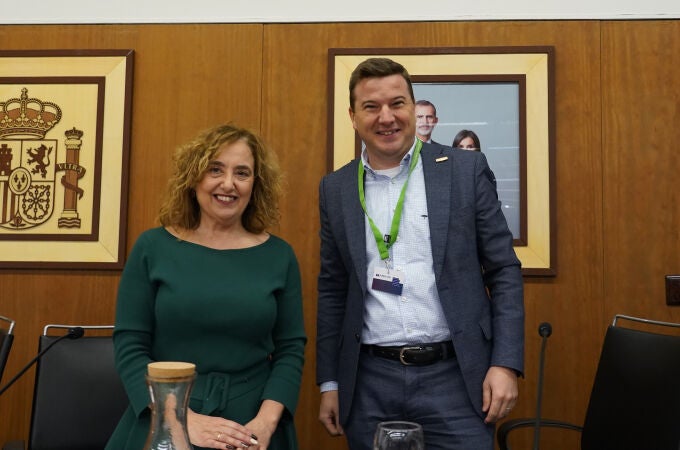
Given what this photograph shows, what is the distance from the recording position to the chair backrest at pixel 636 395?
1.99 m

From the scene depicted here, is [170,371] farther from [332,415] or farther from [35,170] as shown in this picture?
[35,170]

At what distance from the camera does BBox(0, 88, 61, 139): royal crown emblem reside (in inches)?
114

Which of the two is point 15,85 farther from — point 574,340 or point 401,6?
point 574,340

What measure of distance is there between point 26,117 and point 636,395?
9.29 feet

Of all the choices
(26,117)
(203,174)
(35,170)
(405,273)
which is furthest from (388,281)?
(26,117)

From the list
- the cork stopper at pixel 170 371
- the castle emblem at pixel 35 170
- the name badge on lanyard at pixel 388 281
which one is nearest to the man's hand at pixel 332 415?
the name badge on lanyard at pixel 388 281

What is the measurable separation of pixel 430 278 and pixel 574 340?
4.07ft

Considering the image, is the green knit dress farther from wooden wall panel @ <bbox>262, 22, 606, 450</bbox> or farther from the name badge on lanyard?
wooden wall panel @ <bbox>262, 22, 606, 450</bbox>

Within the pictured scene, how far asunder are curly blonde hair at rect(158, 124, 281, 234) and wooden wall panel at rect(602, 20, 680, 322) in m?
1.61

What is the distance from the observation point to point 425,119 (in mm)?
2779

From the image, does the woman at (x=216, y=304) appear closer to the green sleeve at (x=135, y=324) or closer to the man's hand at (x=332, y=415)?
the green sleeve at (x=135, y=324)

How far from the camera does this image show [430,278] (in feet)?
5.82

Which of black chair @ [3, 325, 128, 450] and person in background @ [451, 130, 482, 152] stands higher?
person in background @ [451, 130, 482, 152]

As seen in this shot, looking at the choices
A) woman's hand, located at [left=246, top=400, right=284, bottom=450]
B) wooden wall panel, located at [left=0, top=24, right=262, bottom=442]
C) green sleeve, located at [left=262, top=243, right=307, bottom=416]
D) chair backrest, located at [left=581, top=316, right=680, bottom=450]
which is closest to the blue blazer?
green sleeve, located at [left=262, top=243, right=307, bottom=416]
